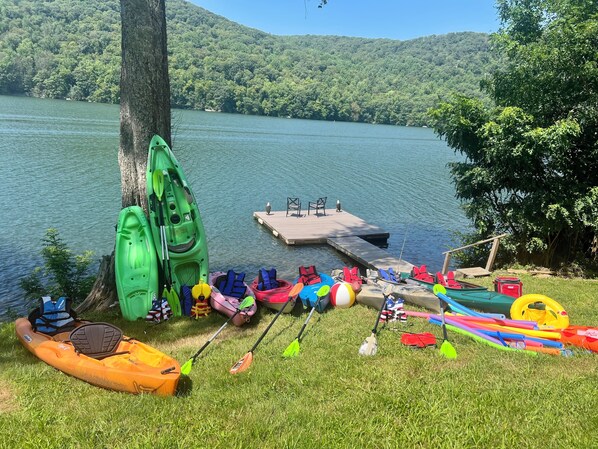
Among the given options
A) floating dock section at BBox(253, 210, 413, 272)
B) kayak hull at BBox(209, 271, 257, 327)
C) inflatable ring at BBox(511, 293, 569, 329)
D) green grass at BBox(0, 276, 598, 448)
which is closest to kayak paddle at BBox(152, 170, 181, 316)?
kayak hull at BBox(209, 271, 257, 327)

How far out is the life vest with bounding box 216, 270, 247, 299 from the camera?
25.3 ft

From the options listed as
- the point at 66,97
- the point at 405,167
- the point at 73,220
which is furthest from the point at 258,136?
the point at 66,97

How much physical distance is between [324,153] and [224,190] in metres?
21.6

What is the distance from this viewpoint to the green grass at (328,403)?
132 inches

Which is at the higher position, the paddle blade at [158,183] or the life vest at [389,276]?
the paddle blade at [158,183]

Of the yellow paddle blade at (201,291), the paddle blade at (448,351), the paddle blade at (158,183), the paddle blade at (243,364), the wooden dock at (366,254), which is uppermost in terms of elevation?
the paddle blade at (158,183)

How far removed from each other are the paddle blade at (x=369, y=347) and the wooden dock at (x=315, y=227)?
36.7 ft

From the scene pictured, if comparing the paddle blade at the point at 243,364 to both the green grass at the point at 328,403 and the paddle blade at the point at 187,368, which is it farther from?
the paddle blade at the point at 187,368

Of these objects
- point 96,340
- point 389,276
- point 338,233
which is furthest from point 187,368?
point 338,233

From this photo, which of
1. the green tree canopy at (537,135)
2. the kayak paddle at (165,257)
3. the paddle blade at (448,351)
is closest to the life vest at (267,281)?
the kayak paddle at (165,257)

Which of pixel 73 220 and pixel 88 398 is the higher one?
pixel 88 398

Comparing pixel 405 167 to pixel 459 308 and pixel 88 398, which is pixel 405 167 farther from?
pixel 88 398

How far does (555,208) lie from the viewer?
9.95 meters

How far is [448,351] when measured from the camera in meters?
4.96
